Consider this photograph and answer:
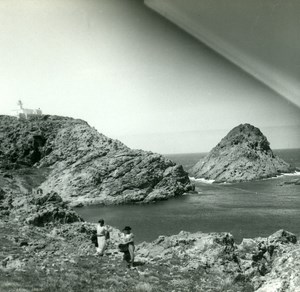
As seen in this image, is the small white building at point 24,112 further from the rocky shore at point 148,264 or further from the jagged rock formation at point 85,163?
the rocky shore at point 148,264

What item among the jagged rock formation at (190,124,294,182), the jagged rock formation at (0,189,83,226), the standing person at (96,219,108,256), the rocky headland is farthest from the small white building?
the standing person at (96,219,108,256)

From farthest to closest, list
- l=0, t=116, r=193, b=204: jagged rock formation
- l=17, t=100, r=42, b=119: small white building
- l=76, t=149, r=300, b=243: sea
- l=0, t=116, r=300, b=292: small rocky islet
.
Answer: l=17, t=100, r=42, b=119: small white building, l=0, t=116, r=193, b=204: jagged rock formation, l=76, t=149, r=300, b=243: sea, l=0, t=116, r=300, b=292: small rocky islet

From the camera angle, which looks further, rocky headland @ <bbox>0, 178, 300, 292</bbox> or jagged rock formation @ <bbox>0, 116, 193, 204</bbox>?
jagged rock formation @ <bbox>0, 116, 193, 204</bbox>

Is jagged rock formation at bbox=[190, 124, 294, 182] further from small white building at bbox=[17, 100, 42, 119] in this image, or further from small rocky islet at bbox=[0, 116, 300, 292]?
small rocky islet at bbox=[0, 116, 300, 292]

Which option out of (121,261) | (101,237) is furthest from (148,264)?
(101,237)

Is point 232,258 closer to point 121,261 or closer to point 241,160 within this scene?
point 121,261

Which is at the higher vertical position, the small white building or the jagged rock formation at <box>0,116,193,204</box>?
the small white building
